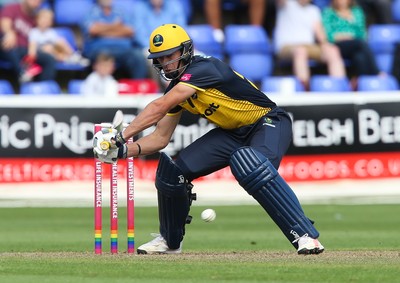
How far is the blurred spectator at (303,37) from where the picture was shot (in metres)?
16.5

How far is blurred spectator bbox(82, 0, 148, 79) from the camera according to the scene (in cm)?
1602

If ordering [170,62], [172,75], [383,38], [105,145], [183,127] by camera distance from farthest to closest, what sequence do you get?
[383,38] → [183,127] → [172,75] → [170,62] → [105,145]

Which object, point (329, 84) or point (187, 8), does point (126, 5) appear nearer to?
point (187, 8)

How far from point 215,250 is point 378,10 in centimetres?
1013

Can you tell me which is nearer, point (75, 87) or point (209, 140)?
point (209, 140)

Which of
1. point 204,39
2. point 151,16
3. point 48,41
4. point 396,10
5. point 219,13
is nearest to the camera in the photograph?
point 48,41

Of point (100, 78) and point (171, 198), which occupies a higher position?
point (171, 198)

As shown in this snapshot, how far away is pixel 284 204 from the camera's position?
7539 millimetres

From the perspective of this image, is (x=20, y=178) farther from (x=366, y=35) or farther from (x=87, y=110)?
(x=366, y=35)

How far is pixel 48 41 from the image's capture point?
15.9 metres

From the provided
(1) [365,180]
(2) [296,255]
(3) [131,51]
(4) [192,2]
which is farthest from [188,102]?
(4) [192,2]

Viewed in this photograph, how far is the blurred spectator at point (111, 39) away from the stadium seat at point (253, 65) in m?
1.58

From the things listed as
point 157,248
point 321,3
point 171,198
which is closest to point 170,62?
point 171,198

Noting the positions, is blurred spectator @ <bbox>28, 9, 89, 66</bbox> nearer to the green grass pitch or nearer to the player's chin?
the green grass pitch
